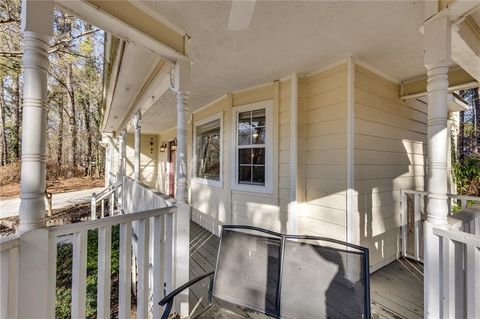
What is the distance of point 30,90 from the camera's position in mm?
1290

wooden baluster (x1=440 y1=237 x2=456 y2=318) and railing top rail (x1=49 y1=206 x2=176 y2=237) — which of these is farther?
wooden baluster (x1=440 y1=237 x2=456 y2=318)

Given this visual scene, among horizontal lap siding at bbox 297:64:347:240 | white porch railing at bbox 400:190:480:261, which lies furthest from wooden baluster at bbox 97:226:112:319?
white porch railing at bbox 400:190:480:261

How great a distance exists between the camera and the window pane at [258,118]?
389cm

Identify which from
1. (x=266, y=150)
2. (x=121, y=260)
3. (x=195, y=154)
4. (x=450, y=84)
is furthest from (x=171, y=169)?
(x=450, y=84)

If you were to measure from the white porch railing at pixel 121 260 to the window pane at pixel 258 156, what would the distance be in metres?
2.02

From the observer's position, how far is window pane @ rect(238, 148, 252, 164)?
4086 millimetres

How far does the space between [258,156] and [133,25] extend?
2585mm

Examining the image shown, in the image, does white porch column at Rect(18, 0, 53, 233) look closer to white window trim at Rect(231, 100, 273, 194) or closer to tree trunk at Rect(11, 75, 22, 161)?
white window trim at Rect(231, 100, 273, 194)

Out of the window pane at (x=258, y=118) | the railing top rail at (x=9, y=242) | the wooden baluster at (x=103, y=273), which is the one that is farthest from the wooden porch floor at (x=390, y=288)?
the window pane at (x=258, y=118)

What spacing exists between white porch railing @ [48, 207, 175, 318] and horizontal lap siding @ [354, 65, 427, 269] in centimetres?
226

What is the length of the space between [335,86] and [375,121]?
2.49 ft

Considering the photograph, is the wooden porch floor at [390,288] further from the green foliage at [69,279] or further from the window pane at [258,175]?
the green foliage at [69,279]

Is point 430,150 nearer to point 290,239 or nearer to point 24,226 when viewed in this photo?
point 290,239

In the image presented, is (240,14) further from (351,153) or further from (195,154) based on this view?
(195,154)
